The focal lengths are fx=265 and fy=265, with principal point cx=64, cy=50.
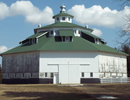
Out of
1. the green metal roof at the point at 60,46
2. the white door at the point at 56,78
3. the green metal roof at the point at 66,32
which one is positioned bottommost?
the white door at the point at 56,78

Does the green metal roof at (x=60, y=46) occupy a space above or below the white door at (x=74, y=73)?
above

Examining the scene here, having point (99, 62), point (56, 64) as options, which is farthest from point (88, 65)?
point (56, 64)

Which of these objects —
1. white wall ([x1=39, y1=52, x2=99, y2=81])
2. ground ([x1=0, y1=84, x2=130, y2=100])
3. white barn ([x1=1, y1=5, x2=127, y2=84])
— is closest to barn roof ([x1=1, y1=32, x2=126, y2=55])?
white barn ([x1=1, y1=5, x2=127, y2=84])

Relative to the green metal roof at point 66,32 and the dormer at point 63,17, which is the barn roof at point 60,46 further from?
the dormer at point 63,17

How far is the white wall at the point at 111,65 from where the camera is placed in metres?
55.3

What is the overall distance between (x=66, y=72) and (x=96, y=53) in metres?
7.32

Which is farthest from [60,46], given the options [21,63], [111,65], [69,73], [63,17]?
[63,17]

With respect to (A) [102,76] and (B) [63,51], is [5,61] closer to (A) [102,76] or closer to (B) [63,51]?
(B) [63,51]

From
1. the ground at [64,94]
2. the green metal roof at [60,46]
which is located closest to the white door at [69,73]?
the green metal roof at [60,46]

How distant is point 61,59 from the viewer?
173 feet

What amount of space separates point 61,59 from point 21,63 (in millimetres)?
9317

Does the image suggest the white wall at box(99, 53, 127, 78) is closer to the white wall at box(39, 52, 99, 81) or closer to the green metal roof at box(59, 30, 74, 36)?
the white wall at box(39, 52, 99, 81)

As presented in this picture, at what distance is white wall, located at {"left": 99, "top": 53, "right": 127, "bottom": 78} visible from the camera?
55297mm

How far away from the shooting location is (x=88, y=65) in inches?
2095
